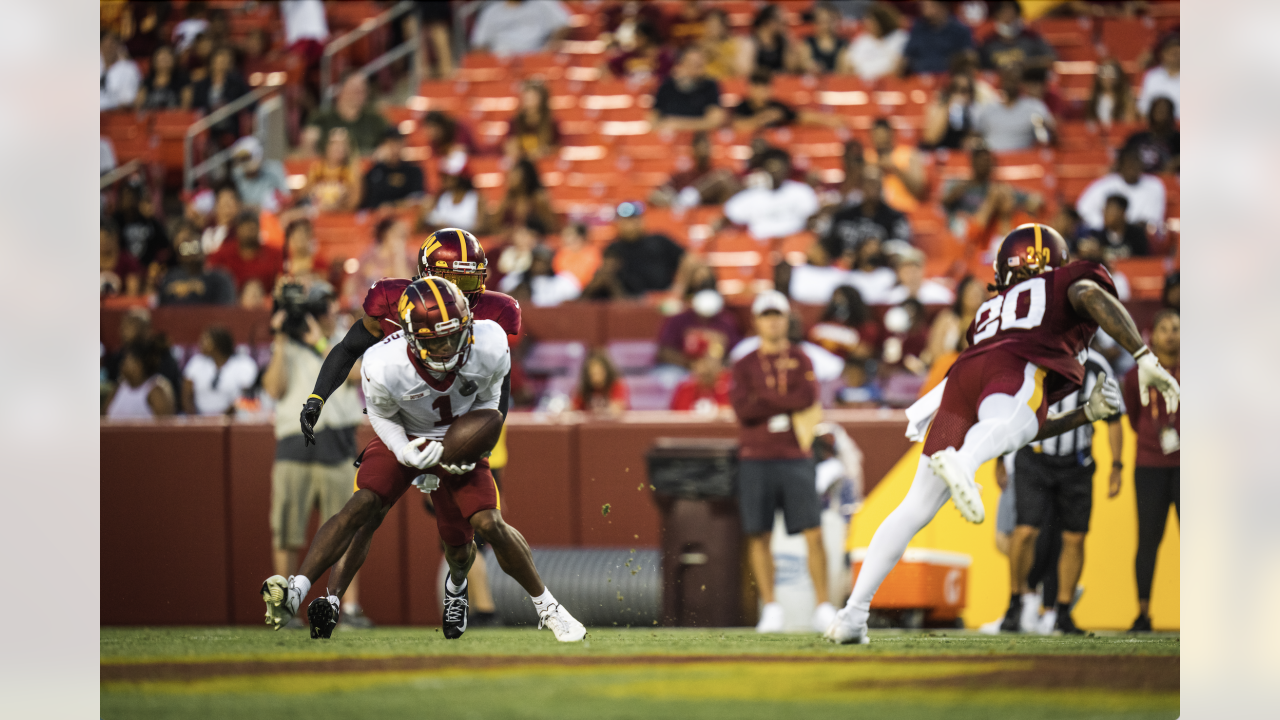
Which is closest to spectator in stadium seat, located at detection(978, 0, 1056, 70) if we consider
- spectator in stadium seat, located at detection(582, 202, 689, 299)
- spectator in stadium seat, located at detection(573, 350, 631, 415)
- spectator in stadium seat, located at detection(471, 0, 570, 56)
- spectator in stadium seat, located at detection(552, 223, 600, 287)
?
spectator in stadium seat, located at detection(582, 202, 689, 299)

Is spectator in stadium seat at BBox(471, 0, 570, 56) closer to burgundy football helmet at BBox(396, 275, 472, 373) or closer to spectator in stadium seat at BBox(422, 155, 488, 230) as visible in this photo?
spectator in stadium seat at BBox(422, 155, 488, 230)

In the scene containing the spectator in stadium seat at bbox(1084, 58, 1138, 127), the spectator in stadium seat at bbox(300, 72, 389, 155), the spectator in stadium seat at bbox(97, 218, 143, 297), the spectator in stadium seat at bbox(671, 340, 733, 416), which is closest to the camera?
the spectator in stadium seat at bbox(671, 340, 733, 416)

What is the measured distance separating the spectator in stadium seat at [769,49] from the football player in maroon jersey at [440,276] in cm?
823

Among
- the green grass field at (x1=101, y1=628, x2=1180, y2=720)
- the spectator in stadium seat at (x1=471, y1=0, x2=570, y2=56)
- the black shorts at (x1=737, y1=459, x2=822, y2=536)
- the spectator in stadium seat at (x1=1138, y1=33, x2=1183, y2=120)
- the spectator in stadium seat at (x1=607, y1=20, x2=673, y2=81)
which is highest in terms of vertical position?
the spectator in stadium seat at (x1=471, y1=0, x2=570, y2=56)

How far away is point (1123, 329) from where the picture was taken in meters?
5.83

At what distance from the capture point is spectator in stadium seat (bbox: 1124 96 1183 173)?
11.9m

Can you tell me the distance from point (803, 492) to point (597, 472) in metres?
1.66

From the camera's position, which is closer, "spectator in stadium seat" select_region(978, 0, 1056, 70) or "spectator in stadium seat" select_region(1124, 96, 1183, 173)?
"spectator in stadium seat" select_region(1124, 96, 1183, 173)

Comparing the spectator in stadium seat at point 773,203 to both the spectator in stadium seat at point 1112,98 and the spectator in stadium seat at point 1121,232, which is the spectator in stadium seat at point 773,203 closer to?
the spectator in stadium seat at point 1121,232

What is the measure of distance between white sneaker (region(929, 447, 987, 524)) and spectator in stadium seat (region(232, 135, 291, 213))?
8843mm

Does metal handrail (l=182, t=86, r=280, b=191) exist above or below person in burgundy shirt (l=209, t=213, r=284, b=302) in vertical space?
above

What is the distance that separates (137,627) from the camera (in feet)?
29.8

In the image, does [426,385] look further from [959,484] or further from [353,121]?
[353,121]

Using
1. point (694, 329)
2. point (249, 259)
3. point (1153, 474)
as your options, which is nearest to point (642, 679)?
point (1153, 474)
